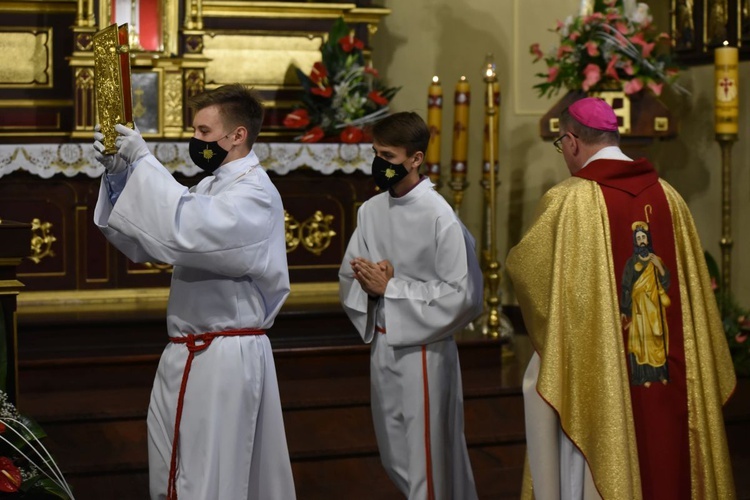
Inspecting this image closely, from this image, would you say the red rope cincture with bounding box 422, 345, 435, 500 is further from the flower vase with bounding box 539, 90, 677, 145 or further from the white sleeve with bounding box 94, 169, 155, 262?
the flower vase with bounding box 539, 90, 677, 145

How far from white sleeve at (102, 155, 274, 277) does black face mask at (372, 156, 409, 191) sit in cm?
80

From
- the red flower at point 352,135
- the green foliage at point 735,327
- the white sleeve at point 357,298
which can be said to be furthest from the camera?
the red flower at point 352,135

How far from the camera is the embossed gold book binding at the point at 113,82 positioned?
12.6ft

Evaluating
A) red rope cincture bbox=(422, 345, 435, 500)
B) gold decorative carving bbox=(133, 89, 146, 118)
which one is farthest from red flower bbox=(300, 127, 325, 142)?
red rope cincture bbox=(422, 345, 435, 500)

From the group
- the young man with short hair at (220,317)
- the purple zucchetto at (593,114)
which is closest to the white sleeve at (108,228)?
the young man with short hair at (220,317)

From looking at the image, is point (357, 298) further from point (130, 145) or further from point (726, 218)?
point (726, 218)

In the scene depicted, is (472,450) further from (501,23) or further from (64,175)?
(501,23)

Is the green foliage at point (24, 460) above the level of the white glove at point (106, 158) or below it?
below

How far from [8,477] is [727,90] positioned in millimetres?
5180

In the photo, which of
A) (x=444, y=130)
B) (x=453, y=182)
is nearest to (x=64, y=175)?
(x=453, y=182)

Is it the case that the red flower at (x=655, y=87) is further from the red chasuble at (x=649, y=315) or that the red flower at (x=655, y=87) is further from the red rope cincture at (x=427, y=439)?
the red rope cincture at (x=427, y=439)

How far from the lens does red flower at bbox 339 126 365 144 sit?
27.0ft

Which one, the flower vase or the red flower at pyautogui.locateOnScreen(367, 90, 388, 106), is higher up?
the red flower at pyautogui.locateOnScreen(367, 90, 388, 106)

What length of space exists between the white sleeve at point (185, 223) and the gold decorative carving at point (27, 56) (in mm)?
5207
